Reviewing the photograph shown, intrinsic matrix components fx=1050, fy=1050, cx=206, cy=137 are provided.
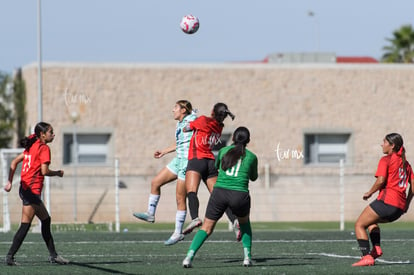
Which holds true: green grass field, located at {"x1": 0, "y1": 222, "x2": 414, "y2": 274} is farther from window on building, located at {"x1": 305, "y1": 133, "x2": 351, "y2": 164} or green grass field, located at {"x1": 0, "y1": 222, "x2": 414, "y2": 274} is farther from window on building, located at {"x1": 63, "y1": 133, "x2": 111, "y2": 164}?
window on building, located at {"x1": 305, "y1": 133, "x2": 351, "y2": 164}

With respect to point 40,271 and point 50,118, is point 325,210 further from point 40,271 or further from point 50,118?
point 40,271

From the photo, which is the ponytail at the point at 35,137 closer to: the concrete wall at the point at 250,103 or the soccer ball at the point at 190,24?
the soccer ball at the point at 190,24

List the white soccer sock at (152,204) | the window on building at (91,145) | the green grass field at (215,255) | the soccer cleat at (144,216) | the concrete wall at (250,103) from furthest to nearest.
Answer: the window on building at (91,145)
the concrete wall at (250,103)
the white soccer sock at (152,204)
the soccer cleat at (144,216)
the green grass field at (215,255)

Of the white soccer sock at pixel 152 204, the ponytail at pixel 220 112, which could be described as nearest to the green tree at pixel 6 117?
the white soccer sock at pixel 152 204

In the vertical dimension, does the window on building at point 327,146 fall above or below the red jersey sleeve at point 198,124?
below

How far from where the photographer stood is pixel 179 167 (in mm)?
14898

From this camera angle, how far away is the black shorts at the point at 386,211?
12781mm

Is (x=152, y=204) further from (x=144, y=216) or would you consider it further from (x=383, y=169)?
(x=383, y=169)

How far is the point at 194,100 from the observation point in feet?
126

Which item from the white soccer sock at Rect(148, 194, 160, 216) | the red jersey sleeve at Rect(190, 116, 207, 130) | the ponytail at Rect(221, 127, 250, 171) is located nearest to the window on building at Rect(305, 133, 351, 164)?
the white soccer sock at Rect(148, 194, 160, 216)

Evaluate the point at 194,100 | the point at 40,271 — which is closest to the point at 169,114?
the point at 194,100

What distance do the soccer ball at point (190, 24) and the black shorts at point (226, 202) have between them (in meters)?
4.63

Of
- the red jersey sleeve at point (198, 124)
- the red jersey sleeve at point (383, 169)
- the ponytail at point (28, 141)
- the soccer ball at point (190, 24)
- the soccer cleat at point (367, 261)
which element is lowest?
the soccer cleat at point (367, 261)

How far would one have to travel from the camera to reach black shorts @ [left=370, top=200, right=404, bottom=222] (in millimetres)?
12781
